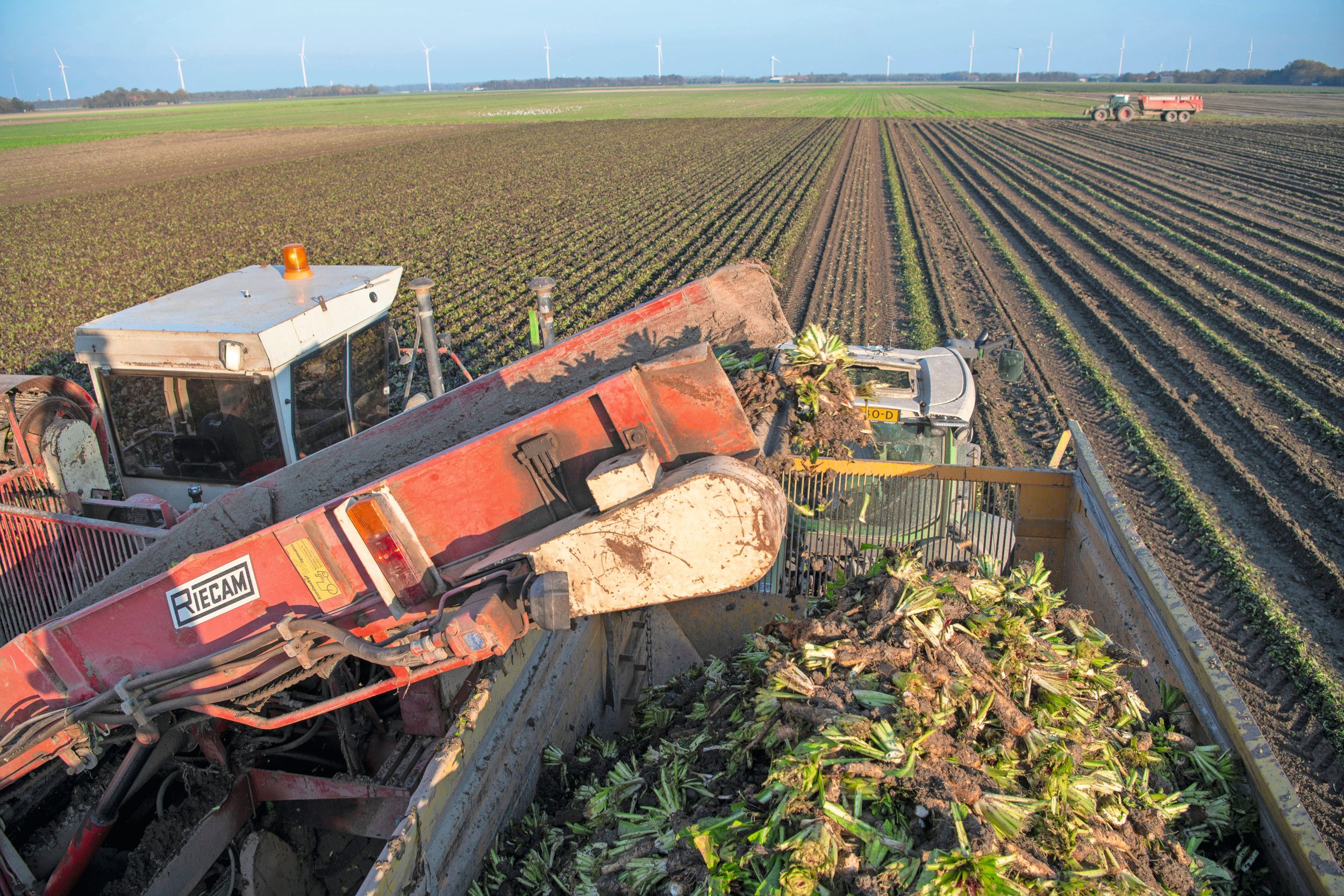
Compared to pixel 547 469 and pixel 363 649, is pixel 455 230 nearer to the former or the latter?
pixel 547 469

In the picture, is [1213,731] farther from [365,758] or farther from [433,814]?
[365,758]

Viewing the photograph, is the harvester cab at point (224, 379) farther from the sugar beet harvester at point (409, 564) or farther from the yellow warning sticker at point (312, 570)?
the yellow warning sticker at point (312, 570)

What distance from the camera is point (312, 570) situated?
331 cm

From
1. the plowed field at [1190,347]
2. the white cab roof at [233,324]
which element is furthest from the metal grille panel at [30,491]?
the plowed field at [1190,347]

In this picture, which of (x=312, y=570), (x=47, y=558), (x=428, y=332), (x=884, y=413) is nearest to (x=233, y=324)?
(x=428, y=332)

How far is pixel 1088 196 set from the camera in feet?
93.5

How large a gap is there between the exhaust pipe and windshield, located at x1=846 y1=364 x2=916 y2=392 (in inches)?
127

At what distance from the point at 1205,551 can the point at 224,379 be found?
923 cm

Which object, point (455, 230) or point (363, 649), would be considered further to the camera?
point (455, 230)

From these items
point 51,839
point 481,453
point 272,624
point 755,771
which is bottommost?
point 51,839

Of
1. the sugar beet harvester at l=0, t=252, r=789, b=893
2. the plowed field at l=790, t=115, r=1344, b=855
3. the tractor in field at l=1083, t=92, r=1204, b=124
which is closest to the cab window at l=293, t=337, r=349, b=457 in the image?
the sugar beet harvester at l=0, t=252, r=789, b=893

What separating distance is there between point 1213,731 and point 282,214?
108ft

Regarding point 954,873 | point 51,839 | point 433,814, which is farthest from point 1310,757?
point 51,839

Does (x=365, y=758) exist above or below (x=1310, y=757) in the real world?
above
